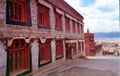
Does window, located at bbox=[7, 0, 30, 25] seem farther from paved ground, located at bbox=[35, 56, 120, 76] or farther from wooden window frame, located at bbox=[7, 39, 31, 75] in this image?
paved ground, located at bbox=[35, 56, 120, 76]

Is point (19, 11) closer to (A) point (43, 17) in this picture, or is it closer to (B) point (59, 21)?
(A) point (43, 17)

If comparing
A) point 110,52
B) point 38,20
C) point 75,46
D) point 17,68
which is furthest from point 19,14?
point 110,52

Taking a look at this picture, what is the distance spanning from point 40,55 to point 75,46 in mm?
9718

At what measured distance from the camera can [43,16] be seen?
1289 centimetres

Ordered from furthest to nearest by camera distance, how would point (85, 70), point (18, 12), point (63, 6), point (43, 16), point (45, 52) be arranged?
1. point (63, 6)
2. point (45, 52)
3. point (43, 16)
4. point (85, 70)
5. point (18, 12)

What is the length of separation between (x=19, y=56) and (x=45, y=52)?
3.37 meters

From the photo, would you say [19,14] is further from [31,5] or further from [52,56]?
[52,56]

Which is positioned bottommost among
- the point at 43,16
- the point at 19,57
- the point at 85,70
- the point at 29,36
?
the point at 85,70

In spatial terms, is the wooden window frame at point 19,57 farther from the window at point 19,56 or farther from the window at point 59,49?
the window at point 59,49

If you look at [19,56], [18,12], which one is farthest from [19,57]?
[18,12]

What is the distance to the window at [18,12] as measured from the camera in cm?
877

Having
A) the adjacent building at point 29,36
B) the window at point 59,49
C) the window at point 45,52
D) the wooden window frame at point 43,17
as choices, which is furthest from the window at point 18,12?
the window at point 59,49

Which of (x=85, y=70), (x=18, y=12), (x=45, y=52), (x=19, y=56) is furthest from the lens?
(x=45, y=52)

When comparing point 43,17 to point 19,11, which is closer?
point 19,11
